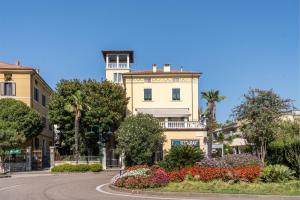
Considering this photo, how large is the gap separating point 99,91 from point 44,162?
10023 millimetres

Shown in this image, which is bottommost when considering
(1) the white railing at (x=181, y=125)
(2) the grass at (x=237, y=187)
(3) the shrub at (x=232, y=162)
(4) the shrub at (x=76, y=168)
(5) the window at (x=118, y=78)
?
(4) the shrub at (x=76, y=168)

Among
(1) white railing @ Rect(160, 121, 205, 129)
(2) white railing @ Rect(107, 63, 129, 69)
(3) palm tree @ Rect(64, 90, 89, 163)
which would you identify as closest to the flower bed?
(3) palm tree @ Rect(64, 90, 89, 163)

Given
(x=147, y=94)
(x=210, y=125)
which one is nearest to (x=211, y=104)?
(x=210, y=125)

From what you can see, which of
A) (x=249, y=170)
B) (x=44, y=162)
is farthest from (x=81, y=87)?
(x=249, y=170)

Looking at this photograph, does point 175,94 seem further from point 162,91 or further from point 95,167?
point 95,167

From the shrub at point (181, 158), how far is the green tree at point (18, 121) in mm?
21667

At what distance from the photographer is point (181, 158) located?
27.1 meters

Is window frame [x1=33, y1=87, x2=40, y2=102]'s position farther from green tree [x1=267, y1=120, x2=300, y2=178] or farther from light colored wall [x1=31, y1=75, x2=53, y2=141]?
green tree [x1=267, y1=120, x2=300, y2=178]

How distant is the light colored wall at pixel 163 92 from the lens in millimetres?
59656

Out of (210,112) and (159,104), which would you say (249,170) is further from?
(159,104)

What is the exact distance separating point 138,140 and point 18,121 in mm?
12540

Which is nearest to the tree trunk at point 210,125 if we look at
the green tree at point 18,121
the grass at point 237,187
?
the green tree at point 18,121

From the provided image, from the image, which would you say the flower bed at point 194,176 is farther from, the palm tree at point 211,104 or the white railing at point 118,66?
the white railing at point 118,66

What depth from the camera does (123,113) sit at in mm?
57469
